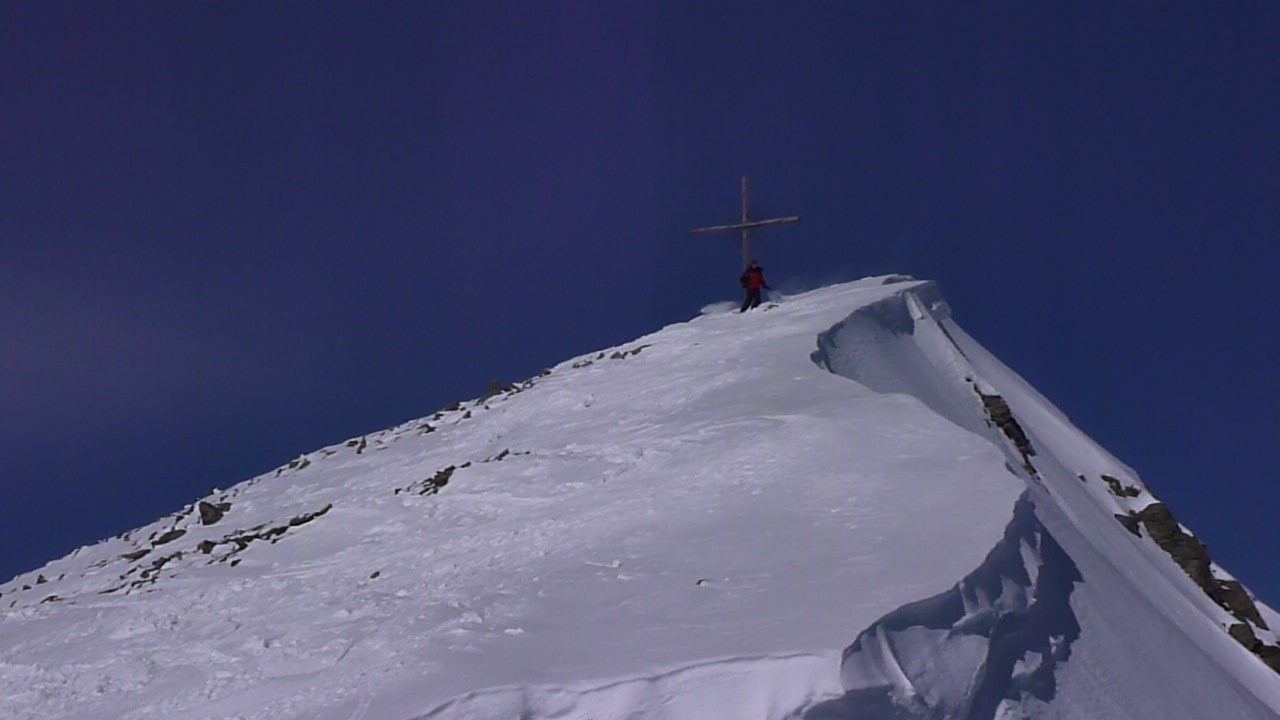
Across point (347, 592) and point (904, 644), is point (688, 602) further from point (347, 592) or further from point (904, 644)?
point (347, 592)

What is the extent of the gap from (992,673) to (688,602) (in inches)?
71.2

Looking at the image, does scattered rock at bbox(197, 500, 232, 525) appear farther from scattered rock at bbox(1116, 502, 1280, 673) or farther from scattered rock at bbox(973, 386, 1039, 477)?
scattered rock at bbox(1116, 502, 1280, 673)

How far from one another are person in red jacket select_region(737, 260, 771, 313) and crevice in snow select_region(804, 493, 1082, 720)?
1384cm

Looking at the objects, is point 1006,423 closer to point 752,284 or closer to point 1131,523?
point 1131,523

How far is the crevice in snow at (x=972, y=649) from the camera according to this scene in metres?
5.41

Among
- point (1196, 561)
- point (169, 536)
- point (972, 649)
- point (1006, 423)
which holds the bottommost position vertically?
point (1196, 561)

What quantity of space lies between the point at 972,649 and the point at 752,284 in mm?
15697

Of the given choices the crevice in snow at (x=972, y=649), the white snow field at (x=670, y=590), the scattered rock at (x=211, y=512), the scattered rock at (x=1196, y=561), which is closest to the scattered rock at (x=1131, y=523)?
the scattered rock at (x=1196, y=561)

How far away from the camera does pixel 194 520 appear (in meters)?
15.3

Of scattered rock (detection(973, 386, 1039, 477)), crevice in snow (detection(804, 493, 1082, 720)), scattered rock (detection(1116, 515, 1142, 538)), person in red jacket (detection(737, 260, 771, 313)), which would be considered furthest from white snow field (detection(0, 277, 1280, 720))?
person in red jacket (detection(737, 260, 771, 313))

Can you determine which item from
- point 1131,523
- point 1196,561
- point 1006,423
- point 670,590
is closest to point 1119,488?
point 1131,523

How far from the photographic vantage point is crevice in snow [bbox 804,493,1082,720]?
541 cm

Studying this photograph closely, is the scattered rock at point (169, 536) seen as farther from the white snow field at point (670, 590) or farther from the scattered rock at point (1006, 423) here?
the scattered rock at point (1006, 423)

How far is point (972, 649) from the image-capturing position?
20.0ft
